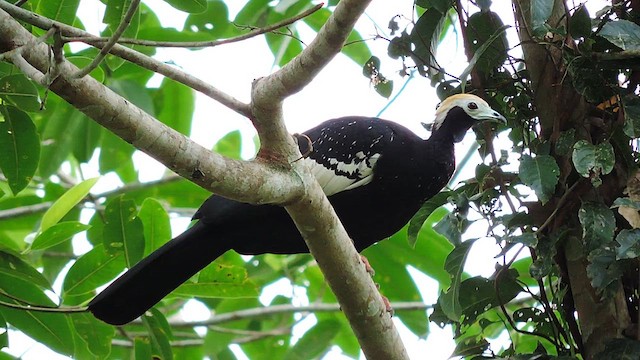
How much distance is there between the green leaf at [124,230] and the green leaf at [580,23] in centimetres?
157

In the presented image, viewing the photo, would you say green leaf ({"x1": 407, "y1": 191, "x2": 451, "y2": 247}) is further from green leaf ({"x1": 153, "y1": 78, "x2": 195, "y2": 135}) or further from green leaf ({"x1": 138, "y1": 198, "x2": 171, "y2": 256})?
green leaf ({"x1": 153, "y1": 78, "x2": 195, "y2": 135})

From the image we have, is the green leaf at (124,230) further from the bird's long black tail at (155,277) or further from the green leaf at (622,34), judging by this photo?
the green leaf at (622,34)

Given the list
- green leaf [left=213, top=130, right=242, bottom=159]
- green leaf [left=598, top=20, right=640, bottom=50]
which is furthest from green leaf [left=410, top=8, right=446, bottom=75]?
green leaf [left=213, top=130, right=242, bottom=159]

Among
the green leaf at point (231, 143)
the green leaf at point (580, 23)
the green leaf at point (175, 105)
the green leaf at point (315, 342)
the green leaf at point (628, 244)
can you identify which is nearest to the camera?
the green leaf at point (628, 244)

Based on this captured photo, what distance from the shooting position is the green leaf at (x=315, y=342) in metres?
4.21

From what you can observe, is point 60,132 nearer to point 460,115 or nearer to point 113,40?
point 460,115

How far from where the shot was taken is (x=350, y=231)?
361 centimetres

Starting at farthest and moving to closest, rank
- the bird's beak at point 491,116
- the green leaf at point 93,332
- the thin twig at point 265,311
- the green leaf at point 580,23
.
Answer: the thin twig at point 265,311
the green leaf at point 93,332
the bird's beak at point 491,116
the green leaf at point 580,23

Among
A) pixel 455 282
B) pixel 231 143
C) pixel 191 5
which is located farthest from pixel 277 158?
pixel 231 143

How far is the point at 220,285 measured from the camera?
343cm

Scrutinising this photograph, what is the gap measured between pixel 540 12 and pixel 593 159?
0.43 m

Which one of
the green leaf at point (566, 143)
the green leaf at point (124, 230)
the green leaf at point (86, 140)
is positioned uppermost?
the green leaf at point (86, 140)

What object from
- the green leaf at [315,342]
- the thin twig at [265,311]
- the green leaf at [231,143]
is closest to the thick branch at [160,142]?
the green leaf at [315,342]

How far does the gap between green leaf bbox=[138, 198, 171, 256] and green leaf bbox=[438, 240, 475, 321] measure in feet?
3.63
